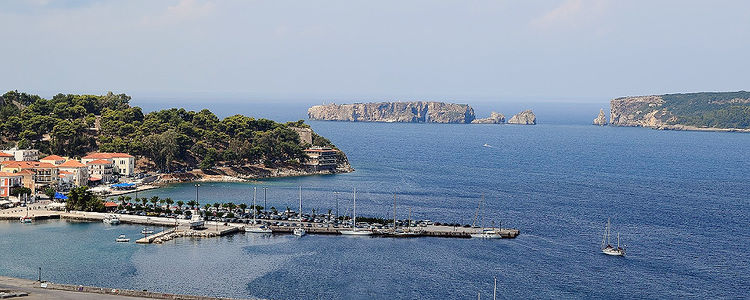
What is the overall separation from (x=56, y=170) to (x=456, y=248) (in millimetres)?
44527

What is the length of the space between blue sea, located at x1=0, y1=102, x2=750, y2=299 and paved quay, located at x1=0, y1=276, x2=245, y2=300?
2.66 m

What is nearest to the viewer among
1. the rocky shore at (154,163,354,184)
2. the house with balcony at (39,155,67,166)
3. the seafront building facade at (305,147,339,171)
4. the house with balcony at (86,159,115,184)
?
the house with balcony at (39,155,67,166)

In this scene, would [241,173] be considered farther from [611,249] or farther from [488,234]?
[611,249]

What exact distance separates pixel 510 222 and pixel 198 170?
43.7m

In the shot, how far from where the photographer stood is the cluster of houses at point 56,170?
85125mm

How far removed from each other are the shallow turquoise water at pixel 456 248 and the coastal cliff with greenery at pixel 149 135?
812 cm

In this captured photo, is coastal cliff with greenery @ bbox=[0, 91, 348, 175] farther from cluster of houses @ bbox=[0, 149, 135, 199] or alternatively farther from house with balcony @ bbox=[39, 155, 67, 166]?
house with balcony @ bbox=[39, 155, 67, 166]

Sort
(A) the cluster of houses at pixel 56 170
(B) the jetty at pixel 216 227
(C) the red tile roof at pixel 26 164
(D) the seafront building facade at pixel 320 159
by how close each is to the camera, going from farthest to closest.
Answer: (D) the seafront building facade at pixel 320 159 < (C) the red tile roof at pixel 26 164 < (A) the cluster of houses at pixel 56 170 < (B) the jetty at pixel 216 227

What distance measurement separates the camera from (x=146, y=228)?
71.1 metres

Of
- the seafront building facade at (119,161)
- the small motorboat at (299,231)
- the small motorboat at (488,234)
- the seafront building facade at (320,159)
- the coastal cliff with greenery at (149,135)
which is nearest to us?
the small motorboat at (488,234)

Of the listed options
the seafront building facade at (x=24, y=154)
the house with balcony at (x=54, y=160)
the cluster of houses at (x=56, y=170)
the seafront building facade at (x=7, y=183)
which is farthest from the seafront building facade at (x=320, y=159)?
the seafront building facade at (x=7, y=183)

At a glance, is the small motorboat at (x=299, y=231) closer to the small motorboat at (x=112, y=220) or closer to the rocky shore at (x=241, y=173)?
the small motorboat at (x=112, y=220)

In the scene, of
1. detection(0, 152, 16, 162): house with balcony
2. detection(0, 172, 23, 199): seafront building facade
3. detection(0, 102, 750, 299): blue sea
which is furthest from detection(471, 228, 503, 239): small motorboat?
detection(0, 152, 16, 162): house with balcony

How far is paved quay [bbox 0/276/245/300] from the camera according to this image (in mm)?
47312
